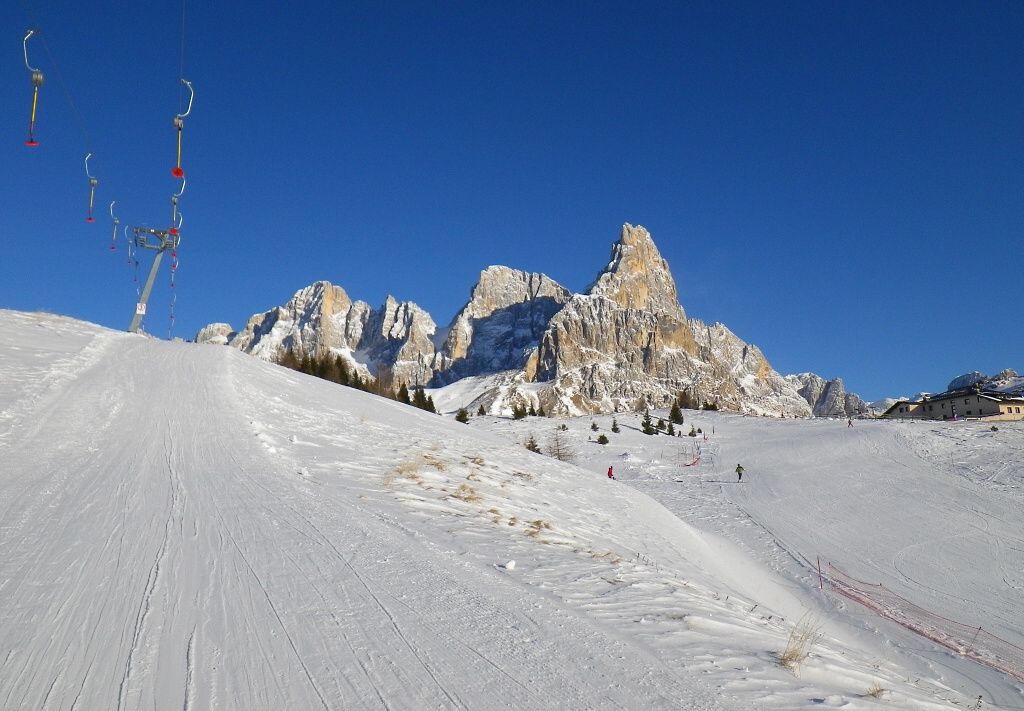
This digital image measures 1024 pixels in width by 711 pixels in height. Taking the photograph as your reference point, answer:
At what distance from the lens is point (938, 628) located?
1250cm

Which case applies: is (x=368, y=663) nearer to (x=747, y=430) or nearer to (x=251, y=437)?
(x=251, y=437)

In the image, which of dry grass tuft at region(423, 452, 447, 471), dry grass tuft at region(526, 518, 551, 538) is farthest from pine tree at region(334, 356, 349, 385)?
dry grass tuft at region(526, 518, 551, 538)

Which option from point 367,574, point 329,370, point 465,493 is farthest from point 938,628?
point 329,370

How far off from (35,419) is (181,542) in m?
7.99

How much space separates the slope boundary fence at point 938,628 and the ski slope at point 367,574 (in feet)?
1.81

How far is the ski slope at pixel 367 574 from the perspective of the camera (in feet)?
12.8

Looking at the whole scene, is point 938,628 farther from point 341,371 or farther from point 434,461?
point 341,371

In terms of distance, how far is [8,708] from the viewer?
336cm

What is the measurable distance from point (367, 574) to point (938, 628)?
13.0 metres

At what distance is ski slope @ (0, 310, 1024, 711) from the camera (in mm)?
3902

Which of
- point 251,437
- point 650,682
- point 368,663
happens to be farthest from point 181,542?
point 251,437

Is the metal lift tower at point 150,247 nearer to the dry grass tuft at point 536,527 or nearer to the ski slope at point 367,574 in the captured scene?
the ski slope at point 367,574

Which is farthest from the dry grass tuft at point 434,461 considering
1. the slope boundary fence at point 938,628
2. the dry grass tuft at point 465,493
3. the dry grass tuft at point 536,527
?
the slope boundary fence at point 938,628

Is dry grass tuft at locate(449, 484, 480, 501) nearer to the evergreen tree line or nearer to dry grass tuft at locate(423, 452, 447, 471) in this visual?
dry grass tuft at locate(423, 452, 447, 471)
